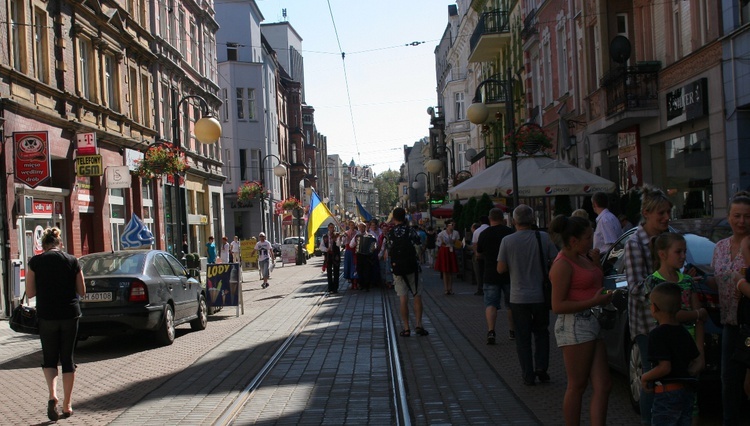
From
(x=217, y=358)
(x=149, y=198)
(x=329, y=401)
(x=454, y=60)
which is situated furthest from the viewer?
(x=454, y=60)

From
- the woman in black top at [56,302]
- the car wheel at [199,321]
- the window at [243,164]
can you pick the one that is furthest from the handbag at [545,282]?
the window at [243,164]

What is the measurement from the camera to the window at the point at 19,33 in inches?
790

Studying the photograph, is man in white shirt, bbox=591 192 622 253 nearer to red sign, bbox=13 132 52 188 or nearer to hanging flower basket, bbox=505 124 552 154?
hanging flower basket, bbox=505 124 552 154

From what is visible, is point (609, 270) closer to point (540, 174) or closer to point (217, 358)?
point (217, 358)

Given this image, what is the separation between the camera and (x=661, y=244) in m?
5.61

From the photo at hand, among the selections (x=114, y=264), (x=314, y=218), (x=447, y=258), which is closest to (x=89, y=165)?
(x=447, y=258)

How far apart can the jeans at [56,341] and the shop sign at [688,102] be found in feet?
43.9

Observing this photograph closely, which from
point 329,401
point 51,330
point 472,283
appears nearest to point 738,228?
point 329,401

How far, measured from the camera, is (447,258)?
20453 millimetres

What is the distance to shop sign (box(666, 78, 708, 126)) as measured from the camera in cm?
1734

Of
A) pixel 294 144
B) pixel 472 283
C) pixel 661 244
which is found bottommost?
pixel 472 283

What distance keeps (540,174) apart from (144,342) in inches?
365

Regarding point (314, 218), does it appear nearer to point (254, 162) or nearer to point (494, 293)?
point (494, 293)

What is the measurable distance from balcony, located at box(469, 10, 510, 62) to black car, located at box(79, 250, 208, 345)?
91.5 feet
